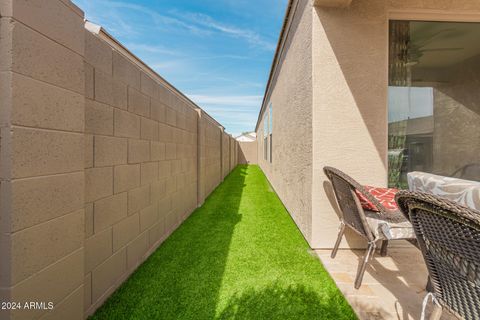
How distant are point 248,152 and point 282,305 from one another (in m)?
19.2

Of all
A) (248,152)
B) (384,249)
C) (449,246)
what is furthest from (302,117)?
(248,152)

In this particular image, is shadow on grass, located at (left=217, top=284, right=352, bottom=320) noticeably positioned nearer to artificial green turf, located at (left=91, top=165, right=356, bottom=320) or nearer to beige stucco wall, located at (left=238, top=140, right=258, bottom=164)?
artificial green turf, located at (left=91, top=165, right=356, bottom=320)

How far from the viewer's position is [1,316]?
3.28ft

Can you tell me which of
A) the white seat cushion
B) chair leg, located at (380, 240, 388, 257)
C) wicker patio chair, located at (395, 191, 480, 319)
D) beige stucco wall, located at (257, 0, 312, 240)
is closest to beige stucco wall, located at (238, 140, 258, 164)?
beige stucco wall, located at (257, 0, 312, 240)

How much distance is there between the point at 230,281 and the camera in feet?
6.97

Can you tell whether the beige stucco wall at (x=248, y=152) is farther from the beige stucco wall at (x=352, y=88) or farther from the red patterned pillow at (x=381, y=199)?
the red patterned pillow at (x=381, y=199)

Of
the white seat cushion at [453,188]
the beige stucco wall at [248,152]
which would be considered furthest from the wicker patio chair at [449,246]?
the beige stucco wall at [248,152]

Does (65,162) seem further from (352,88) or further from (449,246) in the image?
(352,88)

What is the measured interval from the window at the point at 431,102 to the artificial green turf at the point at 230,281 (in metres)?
1.66

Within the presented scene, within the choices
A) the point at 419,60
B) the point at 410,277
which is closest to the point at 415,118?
the point at 419,60

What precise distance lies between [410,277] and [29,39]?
334 cm

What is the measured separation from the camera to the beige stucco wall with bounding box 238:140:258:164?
20500mm

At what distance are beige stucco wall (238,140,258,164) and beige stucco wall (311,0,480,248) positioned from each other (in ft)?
57.6

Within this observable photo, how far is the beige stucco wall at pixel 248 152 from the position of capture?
67.3ft
